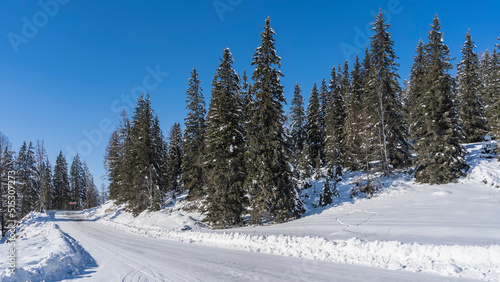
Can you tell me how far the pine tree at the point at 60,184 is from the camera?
68.6 meters

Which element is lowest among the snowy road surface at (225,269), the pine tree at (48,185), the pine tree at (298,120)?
the snowy road surface at (225,269)

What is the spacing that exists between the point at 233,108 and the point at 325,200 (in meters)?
12.2

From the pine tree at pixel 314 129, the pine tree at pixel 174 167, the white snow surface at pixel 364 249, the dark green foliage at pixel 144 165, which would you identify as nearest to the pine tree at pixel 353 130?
the pine tree at pixel 314 129

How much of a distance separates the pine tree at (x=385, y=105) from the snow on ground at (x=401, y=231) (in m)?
2.35

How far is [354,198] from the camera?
2239 cm

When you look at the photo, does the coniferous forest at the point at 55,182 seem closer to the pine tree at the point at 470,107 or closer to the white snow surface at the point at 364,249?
the white snow surface at the point at 364,249

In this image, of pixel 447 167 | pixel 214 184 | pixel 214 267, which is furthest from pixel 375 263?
pixel 447 167

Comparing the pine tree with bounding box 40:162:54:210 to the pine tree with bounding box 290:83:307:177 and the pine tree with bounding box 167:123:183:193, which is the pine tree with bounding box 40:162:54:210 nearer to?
the pine tree with bounding box 167:123:183:193

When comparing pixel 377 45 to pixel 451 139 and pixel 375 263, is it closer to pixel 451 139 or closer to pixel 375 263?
pixel 451 139

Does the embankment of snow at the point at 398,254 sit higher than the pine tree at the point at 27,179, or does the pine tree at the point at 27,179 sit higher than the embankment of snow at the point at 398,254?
the pine tree at the point at 27,179

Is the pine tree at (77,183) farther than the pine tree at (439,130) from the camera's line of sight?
Yes

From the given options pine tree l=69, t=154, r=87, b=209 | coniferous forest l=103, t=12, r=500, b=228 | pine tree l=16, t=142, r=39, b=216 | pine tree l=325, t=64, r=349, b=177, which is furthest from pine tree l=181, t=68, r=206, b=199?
pine tree l=69, t=154, r=87, b=209

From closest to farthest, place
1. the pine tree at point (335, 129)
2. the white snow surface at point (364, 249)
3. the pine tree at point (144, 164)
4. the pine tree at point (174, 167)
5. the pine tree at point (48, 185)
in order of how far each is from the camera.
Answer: the white snow surface at point (364, 249)
the pine tree at point (335, 129)
the pine tree at point (144, 164)
the pine tree at point (174, 167)
the pine tree at point (48, 185)

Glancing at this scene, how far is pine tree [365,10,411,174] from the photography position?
24797mm
